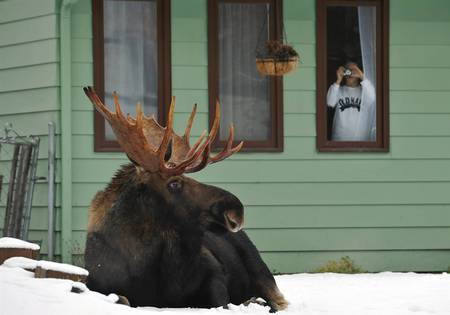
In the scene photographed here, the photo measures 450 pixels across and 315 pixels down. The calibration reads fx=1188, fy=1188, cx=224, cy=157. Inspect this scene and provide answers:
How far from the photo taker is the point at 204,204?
8.08m

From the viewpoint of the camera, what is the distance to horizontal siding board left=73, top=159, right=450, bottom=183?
12.5 meters

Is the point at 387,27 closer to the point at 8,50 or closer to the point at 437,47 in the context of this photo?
the point at 437,47

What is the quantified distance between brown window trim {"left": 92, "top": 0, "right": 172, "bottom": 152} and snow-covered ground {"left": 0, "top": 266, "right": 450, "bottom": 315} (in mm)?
2284

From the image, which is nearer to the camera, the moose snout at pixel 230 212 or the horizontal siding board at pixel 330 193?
the moose snout at pixel 230 212

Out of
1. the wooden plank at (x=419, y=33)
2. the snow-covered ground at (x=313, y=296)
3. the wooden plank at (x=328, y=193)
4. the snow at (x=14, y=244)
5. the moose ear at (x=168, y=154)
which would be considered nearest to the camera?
the snow-covered ground at (x=313, y=296)

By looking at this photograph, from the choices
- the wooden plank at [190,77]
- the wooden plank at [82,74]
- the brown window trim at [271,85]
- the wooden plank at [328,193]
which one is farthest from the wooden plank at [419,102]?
the wooden plank at [82,74]

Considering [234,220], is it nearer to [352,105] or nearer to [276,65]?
[276,65]

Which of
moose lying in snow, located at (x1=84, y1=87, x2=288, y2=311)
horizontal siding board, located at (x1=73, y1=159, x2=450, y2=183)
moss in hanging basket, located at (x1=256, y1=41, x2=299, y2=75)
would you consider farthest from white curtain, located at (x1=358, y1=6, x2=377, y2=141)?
moose lying in snow, located at (x1=84, y1=87, x2=288, y2=311)

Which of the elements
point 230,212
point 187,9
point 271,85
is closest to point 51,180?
point 187,9

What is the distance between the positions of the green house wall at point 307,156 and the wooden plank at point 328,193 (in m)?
0.01

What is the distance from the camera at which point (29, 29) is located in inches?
497

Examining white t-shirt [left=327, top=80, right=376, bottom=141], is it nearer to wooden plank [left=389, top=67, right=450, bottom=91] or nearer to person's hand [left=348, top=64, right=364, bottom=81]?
person's hand [left=348, top=64, right=364, bottom=81]

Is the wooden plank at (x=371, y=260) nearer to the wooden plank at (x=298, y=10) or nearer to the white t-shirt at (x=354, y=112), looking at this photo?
the white t-shirt at (x=354, y=112)

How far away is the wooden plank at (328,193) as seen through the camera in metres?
12.6
